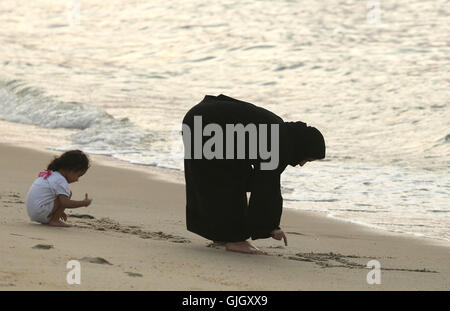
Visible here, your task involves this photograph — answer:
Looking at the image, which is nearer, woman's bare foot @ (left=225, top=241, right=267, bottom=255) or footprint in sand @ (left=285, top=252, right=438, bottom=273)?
footprint in sand @ (left=285, top=252, right=438, bottom=273)

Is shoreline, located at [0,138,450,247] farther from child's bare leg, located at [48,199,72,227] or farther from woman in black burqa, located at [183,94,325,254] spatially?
child's bare leg, located at [48,199,72,227]

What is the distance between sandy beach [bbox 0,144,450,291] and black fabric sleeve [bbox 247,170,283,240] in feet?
0.67

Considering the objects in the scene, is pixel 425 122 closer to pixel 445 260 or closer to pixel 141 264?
pixel 445 260

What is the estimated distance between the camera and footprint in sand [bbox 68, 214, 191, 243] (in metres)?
5.95

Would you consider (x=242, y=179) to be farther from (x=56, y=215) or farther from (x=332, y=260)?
(x=56, y=215)

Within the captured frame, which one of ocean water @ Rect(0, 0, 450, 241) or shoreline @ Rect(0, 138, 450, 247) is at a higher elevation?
ocean water @ Rect(0, 0, 450, 241)

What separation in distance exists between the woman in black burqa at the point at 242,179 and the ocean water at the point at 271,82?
7.26ft

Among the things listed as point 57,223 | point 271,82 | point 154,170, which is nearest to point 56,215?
point 57,223

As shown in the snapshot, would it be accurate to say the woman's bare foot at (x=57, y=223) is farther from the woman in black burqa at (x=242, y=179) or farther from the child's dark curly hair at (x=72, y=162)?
the woman in black burqa at (x=242, y=179)

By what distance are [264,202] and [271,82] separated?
14.0 metres

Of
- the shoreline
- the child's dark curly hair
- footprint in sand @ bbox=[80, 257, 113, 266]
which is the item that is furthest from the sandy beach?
the child's dark curly hair

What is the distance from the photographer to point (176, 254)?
520cm

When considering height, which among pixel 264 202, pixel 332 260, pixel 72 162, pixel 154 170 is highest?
pixel 72 162

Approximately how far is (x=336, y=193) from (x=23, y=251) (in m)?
5.08
